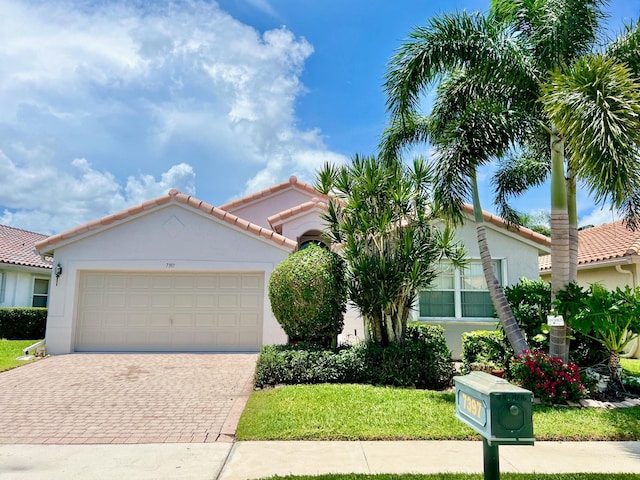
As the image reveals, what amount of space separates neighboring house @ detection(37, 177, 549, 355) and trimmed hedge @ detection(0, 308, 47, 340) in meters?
6.72

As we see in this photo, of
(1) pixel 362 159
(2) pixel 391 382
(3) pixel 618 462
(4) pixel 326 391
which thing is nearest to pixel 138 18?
(1) pixel 362 159

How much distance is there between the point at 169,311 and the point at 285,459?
9.65 metres

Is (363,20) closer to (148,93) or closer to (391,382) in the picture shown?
(148,93)

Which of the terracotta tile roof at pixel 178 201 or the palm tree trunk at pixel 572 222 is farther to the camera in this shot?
the terracotta tile roof at pixel 178 201

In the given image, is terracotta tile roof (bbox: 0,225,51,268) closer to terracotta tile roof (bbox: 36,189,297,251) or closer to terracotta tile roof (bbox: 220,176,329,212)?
terracotta tile roof (bbox: 36,189,297,251)

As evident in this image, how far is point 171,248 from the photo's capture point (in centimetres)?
1383

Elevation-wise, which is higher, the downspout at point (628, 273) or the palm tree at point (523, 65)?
the palm tree at point (523, 65)

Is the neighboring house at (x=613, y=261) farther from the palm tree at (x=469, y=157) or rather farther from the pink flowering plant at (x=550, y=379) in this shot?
the pink flowering plant at (x=550, y=379)

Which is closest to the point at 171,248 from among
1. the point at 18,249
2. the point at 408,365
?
the point at 408,365

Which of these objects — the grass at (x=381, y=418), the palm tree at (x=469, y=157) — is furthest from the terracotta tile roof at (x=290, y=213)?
the grass at (x=381, y=418)

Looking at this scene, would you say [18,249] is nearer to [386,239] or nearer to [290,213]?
[290,213]

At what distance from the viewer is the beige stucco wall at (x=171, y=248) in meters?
13.7

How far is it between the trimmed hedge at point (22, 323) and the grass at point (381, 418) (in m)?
15.2

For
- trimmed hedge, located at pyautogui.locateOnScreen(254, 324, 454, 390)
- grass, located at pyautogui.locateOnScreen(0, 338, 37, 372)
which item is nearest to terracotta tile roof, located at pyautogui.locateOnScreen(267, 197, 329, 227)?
trimmed hedge, located at pyautogui.locateOnScreen(254, 324, 454, 390)
